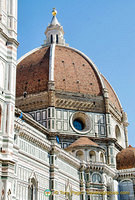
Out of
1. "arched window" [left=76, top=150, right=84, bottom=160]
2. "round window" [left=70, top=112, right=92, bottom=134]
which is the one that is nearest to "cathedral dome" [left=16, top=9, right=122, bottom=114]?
"round window" [left=70, top=112, right=92, bottom=134]

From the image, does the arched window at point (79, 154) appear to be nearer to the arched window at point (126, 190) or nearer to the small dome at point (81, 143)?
A: the small dome at point (81, 143)

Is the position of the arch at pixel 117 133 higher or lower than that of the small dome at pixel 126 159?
higher

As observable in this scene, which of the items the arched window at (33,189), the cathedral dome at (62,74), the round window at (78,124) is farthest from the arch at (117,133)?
the arched window at (33,189)

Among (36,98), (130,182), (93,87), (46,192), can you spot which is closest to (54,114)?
(36,98)

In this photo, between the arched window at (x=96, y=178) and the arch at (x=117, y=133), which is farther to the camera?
the arch at (x=117, y=133)

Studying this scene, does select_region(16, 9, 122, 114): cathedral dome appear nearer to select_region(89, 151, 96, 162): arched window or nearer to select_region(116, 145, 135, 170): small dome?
select_region(116, 145, 135, 170): small dome

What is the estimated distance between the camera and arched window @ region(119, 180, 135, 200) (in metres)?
42.7

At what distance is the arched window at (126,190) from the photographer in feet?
140

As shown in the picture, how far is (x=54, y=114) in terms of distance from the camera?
46.8 metres

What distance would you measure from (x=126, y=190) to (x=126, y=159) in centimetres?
459

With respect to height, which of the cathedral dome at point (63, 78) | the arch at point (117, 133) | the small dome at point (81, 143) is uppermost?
the cathedral dome at point (63, 78)

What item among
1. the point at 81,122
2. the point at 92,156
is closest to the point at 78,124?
the point at 81,122

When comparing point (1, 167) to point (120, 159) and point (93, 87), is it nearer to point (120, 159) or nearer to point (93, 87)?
point (120, 159)

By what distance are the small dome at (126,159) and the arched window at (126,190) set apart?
2592 millimetres
